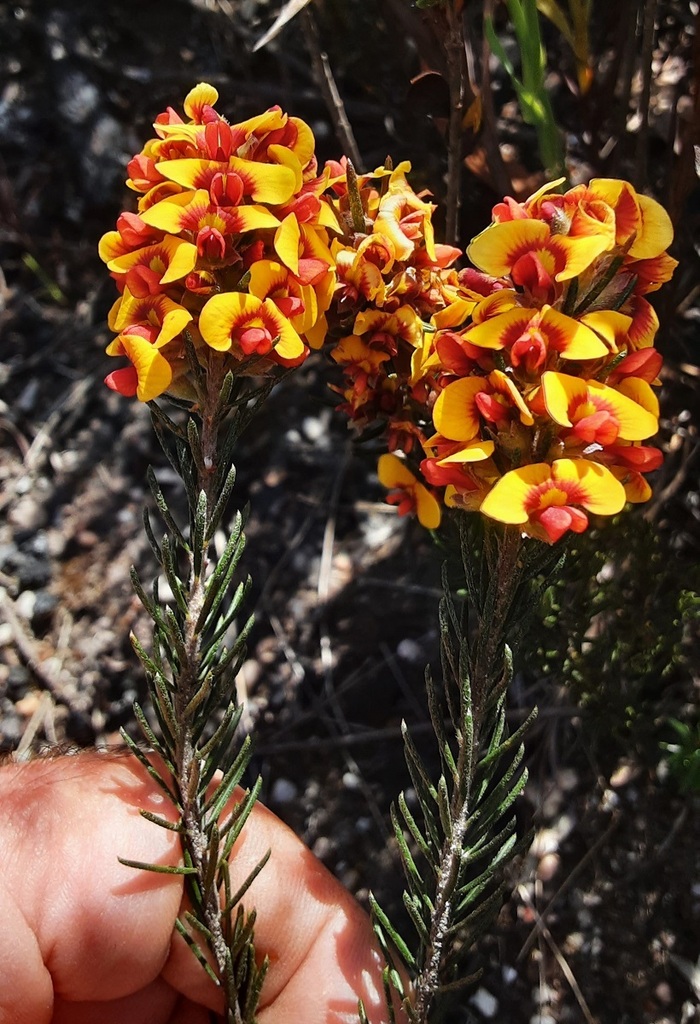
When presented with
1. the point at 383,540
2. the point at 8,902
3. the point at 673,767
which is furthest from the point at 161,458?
the point at 673,767

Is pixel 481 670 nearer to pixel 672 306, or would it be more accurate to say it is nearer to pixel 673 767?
pixel 673 767

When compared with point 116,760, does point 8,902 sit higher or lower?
lower

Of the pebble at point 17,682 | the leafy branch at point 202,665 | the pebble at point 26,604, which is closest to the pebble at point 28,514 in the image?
the pebble at point 26,604

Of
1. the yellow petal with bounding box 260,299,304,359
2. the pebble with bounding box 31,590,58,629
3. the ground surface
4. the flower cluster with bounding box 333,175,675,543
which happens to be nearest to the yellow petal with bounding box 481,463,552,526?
the flower cluster with bounding box 333,175,675,543

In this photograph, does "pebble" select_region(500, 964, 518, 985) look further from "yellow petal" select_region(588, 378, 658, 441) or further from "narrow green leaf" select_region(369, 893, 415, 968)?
"yellow petal" select_region(588, 378, 658, 441)

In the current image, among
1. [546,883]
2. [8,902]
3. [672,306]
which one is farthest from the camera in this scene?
[546,883]
